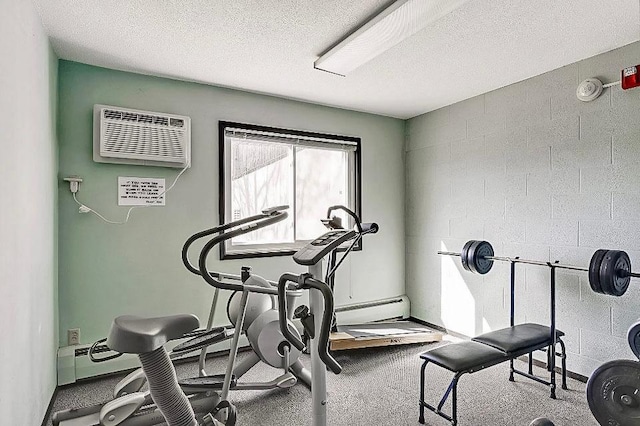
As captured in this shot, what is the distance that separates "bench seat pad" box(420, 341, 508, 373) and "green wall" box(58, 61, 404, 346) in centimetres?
178

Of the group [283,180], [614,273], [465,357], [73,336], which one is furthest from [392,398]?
[73,336]

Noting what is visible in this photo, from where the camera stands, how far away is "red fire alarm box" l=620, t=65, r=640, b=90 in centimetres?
244

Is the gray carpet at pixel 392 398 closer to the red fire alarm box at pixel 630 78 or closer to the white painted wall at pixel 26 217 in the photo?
the white painted wall at pixel 26 217

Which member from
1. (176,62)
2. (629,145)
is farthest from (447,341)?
(176,62)

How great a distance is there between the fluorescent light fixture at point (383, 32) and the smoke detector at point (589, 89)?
141cm

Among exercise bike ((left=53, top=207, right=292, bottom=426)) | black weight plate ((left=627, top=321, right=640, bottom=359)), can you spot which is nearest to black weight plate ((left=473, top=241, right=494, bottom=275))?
black weight plate ((left=627, top=321, right=640, bottom=359))

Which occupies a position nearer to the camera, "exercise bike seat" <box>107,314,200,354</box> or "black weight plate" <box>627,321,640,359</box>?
"exercise bike seat" <box>107,314,200,354</box>

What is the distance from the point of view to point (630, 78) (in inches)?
96.9

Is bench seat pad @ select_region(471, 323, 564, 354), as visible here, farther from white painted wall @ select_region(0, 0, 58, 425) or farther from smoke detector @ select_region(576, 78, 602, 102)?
white painted wall @ select_region(0, 0, 58, 425)

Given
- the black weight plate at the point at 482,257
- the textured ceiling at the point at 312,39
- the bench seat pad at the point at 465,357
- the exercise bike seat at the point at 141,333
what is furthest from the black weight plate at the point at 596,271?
the exercise bike seat at the point at 141,333

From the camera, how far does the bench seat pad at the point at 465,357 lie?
85.4 inches

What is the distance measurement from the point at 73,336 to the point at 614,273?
371 centimetres

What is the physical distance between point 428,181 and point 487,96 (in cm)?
105

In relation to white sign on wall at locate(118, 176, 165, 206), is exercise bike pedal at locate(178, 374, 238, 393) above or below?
below
